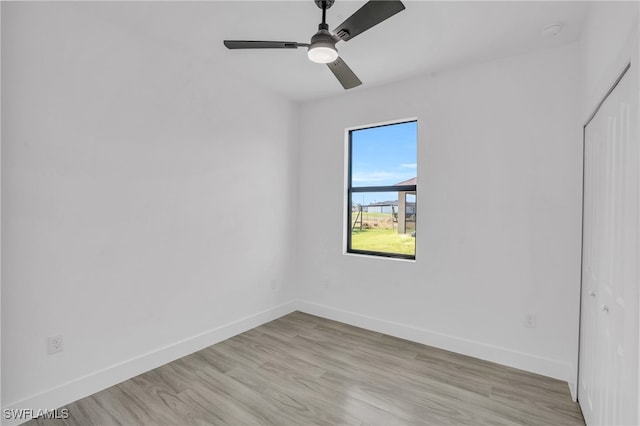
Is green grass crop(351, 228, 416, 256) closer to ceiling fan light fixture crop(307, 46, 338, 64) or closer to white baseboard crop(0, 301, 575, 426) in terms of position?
white baseboard crop(0, 301, 575, 426)

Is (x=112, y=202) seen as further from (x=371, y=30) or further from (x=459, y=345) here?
(x=459, y=345)

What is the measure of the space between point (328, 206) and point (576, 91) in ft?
8.13

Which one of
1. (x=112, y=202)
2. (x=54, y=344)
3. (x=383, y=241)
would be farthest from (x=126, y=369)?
(x=383, y=241)

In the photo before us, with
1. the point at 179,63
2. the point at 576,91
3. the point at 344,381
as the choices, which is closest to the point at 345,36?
the point at 179,63

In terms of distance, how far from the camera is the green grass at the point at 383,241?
3.38 meters

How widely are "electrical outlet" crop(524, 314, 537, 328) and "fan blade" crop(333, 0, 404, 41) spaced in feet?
8.22

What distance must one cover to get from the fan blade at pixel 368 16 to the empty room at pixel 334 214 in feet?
0.05

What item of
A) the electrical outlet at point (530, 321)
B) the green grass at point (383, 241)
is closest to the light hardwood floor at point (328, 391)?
the electrical outlet at point (530, 321)

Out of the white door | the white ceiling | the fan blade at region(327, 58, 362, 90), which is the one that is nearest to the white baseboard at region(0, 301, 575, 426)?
the white door

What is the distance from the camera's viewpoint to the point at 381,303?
340cm

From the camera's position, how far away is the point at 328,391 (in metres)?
2.29

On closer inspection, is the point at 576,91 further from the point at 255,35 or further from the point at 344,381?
the point at 344,381

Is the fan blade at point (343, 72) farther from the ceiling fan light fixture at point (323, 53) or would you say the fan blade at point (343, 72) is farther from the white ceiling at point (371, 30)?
the white ceiling at point (371, 30)

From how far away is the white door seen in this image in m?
1.16
